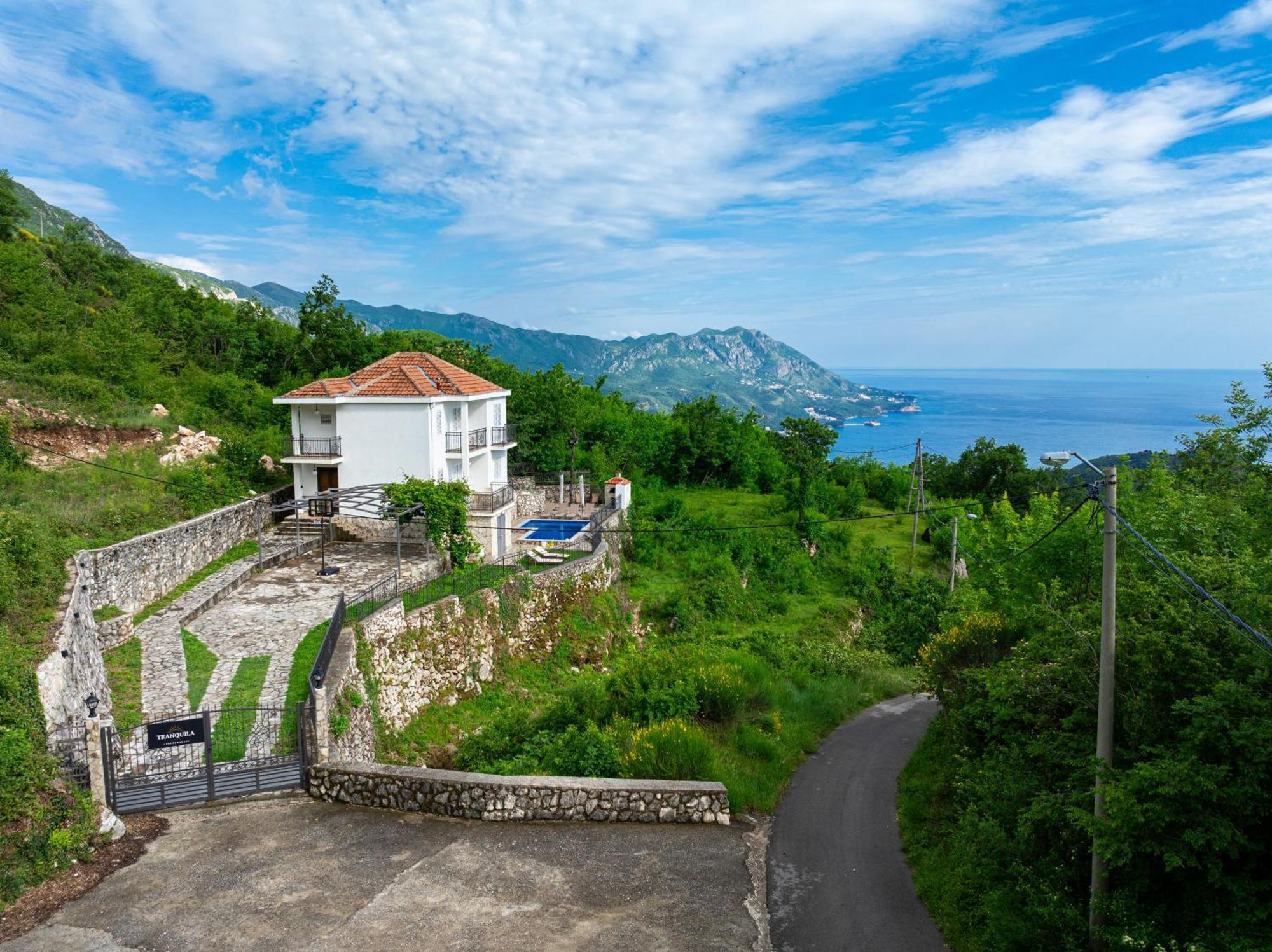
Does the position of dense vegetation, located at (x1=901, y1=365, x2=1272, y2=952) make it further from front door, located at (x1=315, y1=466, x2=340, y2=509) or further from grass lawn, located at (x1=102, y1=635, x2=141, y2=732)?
front door, located at (x1=315, y1=466, x2=340, y2=509)

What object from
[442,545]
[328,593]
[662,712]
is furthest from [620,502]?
[662,712]

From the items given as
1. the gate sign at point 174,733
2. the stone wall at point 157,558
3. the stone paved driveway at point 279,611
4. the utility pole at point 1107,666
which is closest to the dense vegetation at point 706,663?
the stone paved driveway at point 279,611

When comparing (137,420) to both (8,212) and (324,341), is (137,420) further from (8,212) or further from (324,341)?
(8,212)

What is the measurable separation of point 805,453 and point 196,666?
3352 centimetres

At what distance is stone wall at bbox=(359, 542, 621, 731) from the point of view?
51.0 ft

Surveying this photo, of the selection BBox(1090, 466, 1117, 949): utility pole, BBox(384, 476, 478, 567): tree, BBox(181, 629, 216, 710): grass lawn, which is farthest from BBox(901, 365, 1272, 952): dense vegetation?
BBox(384, 476, 478, 567): tree

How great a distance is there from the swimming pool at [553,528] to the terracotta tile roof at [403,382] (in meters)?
5.72

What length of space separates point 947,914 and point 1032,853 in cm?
159

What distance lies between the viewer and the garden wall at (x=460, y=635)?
50.9ft

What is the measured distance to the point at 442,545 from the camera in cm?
2253

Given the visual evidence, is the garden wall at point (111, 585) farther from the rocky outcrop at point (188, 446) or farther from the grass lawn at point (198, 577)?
the rocky outcrop at point (188, 446)

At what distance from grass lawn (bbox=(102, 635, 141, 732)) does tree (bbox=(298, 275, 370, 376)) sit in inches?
931

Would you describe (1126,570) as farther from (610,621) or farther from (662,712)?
(610,621)

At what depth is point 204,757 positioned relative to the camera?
10898 millimetres
